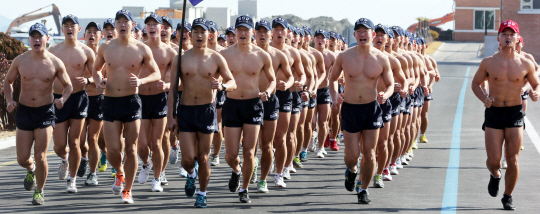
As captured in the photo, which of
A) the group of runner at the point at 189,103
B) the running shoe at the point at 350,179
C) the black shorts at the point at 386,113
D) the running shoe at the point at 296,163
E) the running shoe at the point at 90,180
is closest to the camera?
the group of runner at the point at 189,103

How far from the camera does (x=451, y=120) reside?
22359 mm

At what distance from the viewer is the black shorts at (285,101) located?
1152 cm

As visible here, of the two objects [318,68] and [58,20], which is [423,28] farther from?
[318,68]

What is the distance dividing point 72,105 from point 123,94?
4.07 ft

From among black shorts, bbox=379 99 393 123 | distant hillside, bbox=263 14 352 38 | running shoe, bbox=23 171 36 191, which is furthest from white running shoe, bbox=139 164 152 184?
distant hillside, bbox=263 14 352 38

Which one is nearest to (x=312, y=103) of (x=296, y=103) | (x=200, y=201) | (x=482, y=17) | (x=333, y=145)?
(x=296, y=103)

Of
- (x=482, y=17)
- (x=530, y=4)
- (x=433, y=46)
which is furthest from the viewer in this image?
(x=482, y=17)

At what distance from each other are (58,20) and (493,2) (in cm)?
4830

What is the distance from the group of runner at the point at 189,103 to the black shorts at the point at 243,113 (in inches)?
0.5

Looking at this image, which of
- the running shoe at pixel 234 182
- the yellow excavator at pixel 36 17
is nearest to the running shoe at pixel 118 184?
the running shoe at pixel 234 182

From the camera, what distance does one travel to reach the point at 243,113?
32.3 feet

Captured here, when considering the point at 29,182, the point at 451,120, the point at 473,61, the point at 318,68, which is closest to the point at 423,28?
the point at 473,61

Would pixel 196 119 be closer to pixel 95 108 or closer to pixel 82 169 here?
pixel 95 108

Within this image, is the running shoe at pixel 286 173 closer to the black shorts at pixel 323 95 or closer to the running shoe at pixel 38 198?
the black shorts at pixel 323 95
